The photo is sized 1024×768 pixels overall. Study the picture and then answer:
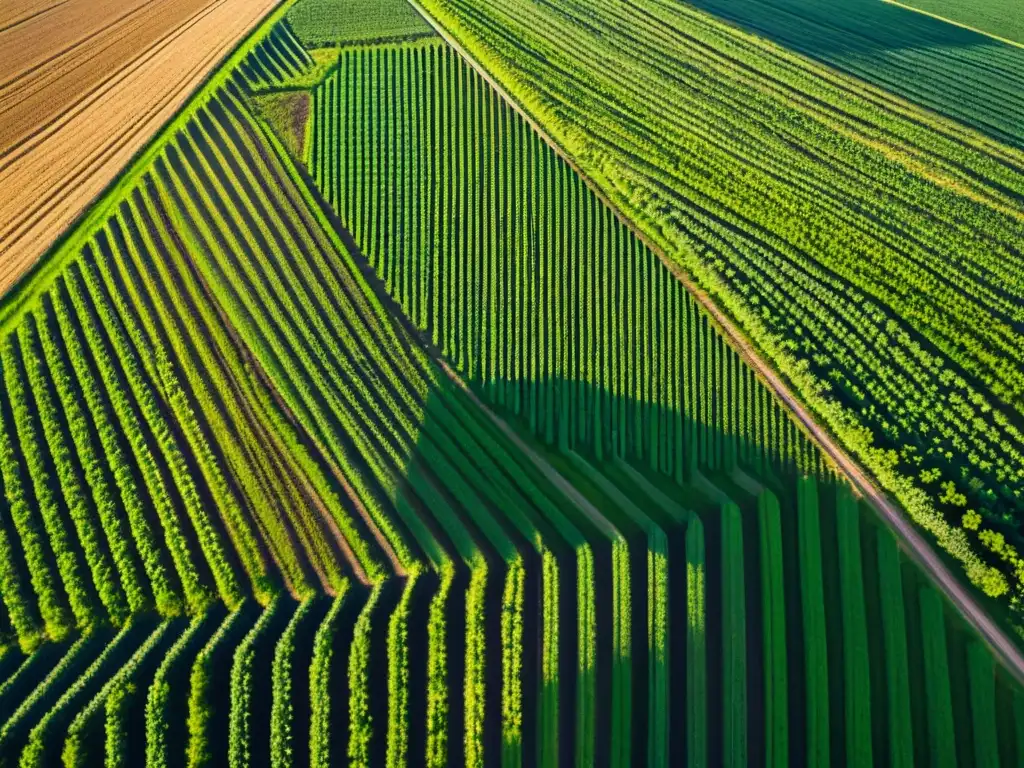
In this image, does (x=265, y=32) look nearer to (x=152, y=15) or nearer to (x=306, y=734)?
(x=152, y=15)

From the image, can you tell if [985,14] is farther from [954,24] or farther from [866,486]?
[866,486]

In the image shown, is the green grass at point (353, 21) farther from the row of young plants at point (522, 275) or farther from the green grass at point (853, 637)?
the green grass at point (853, 637)

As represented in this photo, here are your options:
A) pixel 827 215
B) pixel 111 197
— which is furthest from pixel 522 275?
pixel 111 197

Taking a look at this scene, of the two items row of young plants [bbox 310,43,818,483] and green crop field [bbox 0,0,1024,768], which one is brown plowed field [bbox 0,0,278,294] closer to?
green crop field [bbox 0,0,1024,768]

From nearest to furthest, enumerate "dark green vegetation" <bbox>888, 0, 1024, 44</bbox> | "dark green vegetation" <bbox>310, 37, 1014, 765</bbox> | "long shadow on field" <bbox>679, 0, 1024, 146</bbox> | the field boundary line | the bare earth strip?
"dark green vegetation" <bbox>310, 37, 1014, 765</bbox> → "long shadow on field" <bbox>679, 0, 1024, 146</bbox> → the bare earth strip → the field boundary line → "dark green vegetation" <bbox>888, 0, 1024, 44</bbox>

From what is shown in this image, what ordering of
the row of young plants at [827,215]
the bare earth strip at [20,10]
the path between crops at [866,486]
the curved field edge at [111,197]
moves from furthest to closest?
the bare earth strip at [20,10] → the curved field edge at [111,197] → the row of young plants at [827,215] → the path between crops at [866,486]

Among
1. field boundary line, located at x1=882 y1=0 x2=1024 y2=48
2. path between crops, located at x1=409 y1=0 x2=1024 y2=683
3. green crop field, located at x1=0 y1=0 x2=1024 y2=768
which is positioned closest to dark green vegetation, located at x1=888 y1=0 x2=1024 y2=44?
field boundary line, located at x1=882 y1=0 x2=1024 y2=48

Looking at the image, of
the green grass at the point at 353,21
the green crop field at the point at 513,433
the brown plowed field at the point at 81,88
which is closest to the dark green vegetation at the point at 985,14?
the green crop field at the point at 513,433
